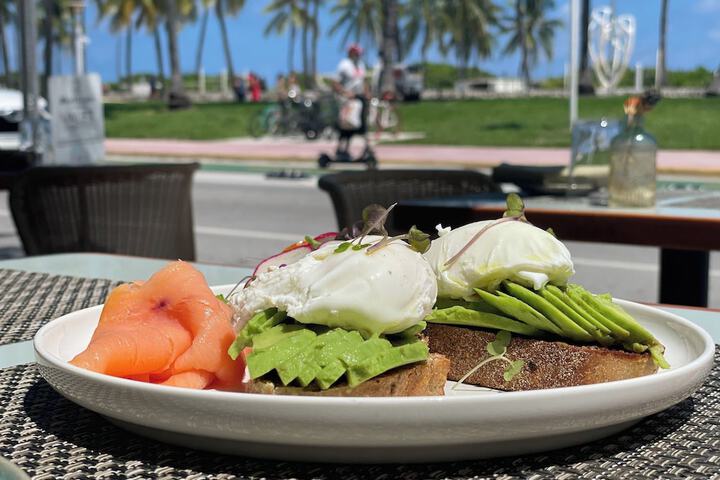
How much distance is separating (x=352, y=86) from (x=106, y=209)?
14572 millimetres

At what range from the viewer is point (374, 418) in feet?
3.11

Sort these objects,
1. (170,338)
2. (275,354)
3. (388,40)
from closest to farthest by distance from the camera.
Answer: (275,354)
(170,338)
(388,40)

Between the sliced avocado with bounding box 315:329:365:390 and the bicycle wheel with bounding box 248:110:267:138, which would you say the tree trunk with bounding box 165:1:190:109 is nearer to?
the bicycle wheel with bounding box 248:110:267:138

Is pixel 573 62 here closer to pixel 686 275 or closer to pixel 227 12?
pixel 686 275

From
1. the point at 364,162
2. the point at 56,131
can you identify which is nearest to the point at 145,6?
the point at 364,162

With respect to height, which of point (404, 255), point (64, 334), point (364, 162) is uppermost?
point (404, 255)

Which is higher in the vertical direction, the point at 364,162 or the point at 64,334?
the point at 64,334

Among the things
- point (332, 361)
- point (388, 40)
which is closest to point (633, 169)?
point (332, 361)

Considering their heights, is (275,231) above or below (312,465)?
below

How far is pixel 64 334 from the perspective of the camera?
4.55ft

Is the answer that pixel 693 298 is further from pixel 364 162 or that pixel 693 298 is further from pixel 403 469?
pixel 364 162

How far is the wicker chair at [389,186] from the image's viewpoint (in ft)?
14.2

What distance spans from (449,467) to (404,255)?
0.25 metres

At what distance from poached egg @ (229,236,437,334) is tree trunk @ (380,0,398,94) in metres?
32.4
